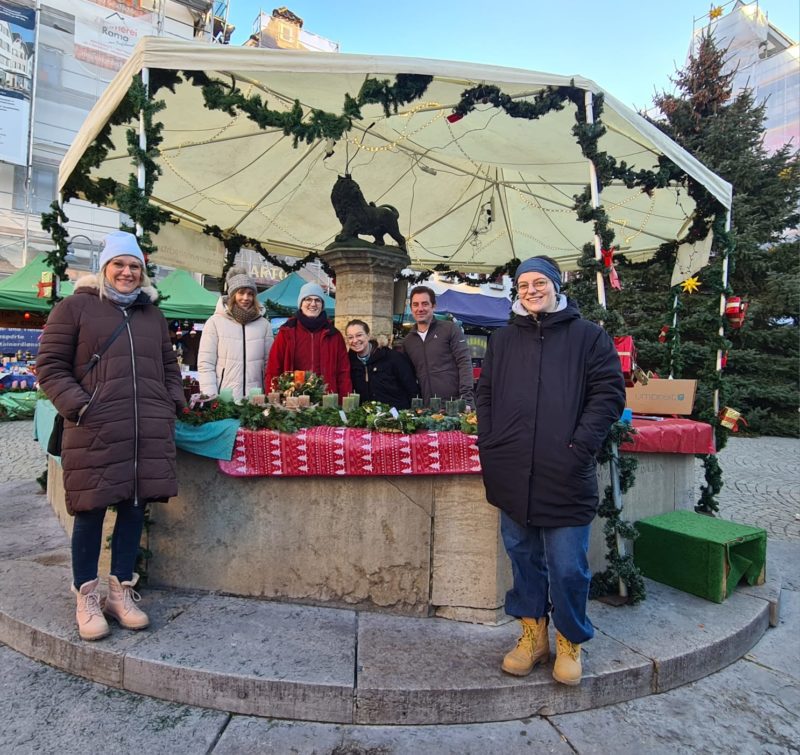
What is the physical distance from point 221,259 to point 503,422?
692 cm

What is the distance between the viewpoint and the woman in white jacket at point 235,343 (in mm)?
4176

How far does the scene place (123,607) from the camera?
2.93 m

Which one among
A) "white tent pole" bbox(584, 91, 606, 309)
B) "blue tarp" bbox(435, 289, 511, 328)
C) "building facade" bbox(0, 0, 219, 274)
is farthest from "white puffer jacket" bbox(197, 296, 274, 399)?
"building facade" bbox(0, 0, 219, 274)

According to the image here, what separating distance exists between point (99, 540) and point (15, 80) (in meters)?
21.4

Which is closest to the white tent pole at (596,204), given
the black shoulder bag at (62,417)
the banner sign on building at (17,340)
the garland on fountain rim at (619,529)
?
the garland on fountain rim at (619,529)

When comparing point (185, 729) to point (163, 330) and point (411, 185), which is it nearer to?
point (163, 330)

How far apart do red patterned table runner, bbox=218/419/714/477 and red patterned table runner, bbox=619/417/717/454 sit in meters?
1.53

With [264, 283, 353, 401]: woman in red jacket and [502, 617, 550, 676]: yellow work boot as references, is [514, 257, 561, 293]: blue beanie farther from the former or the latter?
[264, 283, 353, 401]: woman in red jacket

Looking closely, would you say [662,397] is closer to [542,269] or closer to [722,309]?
[722,309]

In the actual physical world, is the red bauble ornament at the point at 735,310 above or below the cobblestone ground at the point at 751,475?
above

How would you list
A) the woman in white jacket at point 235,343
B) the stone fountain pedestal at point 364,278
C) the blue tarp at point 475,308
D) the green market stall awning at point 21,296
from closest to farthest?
the woman in white jacket at point 235,343
the stone fountain pedestal at point 364,278
the green market stall awning at point 21,296
the blue tarp at point 475,308

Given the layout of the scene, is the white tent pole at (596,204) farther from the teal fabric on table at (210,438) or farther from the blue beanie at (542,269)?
the teal fabric on table at (210,438)

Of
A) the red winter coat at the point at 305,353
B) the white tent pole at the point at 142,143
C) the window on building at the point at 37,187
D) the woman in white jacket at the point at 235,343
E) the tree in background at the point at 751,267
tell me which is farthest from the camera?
the window on building at the point at 37,187

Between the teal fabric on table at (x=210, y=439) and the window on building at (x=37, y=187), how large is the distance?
65.3 ft
